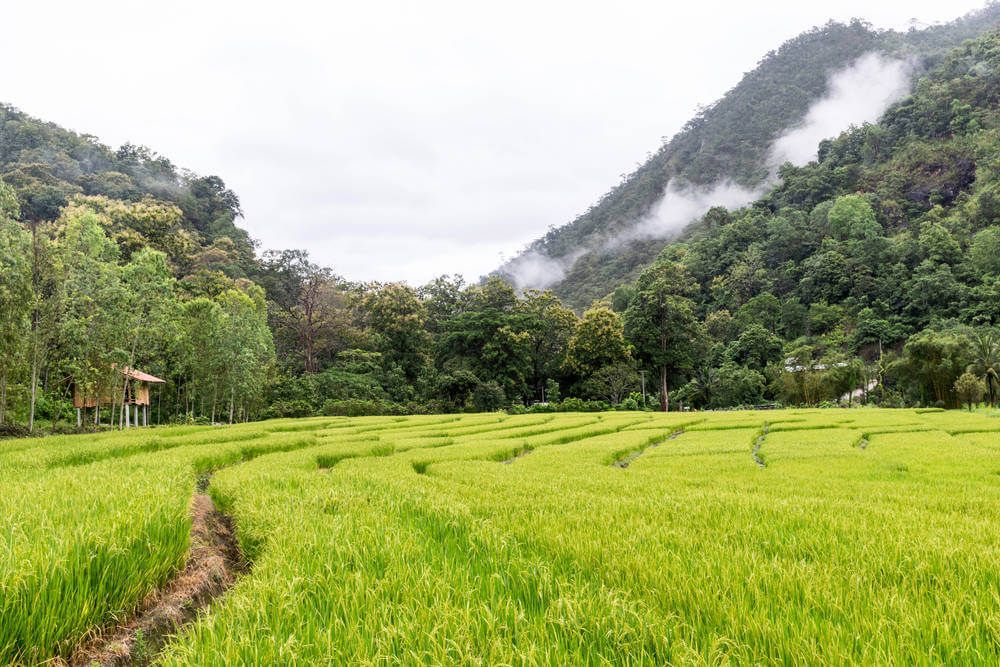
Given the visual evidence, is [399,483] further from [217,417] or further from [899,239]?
[899,239]

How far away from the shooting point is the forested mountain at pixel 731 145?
170 metres

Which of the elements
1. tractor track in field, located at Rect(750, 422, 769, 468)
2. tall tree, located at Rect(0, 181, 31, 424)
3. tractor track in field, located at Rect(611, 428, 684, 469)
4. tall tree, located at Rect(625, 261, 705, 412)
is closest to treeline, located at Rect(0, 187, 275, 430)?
tall tree, located at Rect(0, 181, 31, 424)

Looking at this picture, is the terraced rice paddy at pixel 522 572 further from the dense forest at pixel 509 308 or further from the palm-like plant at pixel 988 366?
the palm-like plant at pixel 988 366

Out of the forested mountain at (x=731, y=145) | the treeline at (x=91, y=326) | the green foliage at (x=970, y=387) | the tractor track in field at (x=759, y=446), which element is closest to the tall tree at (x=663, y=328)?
the green foliage at (x=970, y=387)

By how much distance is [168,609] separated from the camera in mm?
3842

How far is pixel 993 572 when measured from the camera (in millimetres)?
3084

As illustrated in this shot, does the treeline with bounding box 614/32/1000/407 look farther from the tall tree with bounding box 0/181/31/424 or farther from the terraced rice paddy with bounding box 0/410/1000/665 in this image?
the tall tree with bounding box 0/181/31/424

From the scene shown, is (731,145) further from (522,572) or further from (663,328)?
(522,572)

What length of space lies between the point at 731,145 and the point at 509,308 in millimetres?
155723

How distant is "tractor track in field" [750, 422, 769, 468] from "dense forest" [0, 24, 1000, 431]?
25.5 metres

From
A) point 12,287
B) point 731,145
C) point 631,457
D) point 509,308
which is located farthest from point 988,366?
point 731,145

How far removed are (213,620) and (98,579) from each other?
174 cm

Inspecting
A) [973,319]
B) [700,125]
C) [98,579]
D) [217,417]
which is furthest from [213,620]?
[700,125]

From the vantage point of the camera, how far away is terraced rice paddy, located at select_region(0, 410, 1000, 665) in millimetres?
2150
